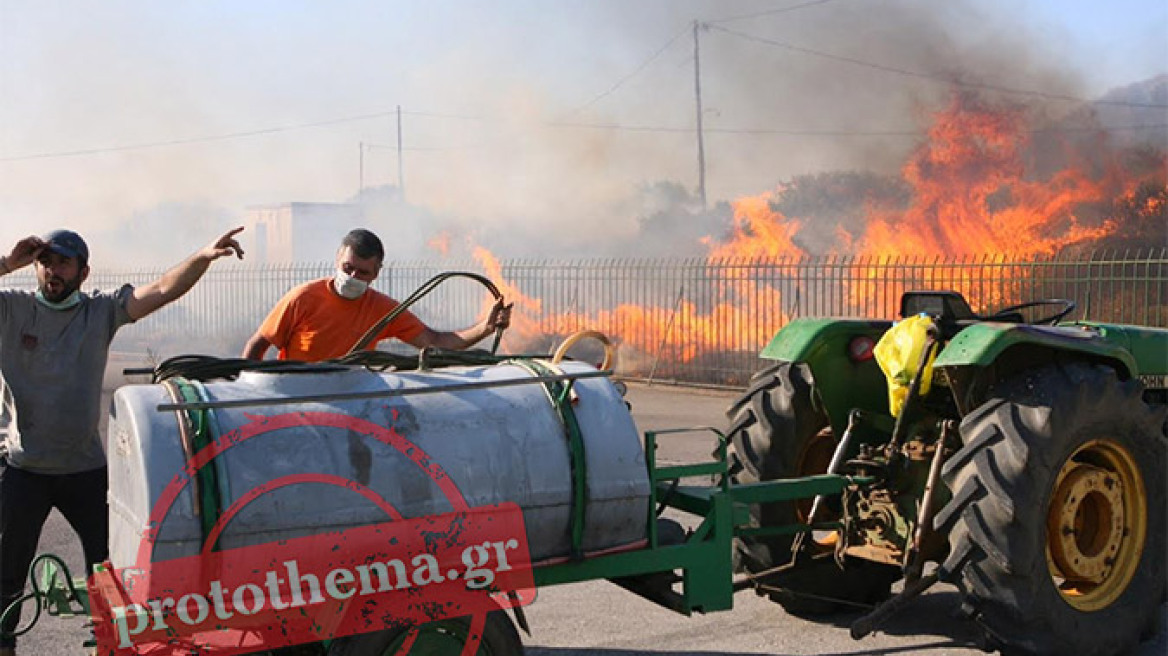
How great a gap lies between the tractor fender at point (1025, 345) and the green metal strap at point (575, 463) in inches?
66.7

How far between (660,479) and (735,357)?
13.7 metres

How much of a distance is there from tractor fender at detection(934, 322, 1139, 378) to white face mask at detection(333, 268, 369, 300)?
2.58 metres

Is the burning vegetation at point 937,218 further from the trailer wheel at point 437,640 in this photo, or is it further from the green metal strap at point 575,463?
the trailer wheel at point 437,640

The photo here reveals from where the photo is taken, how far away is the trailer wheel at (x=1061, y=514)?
510 cm

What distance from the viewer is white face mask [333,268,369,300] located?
595 cm

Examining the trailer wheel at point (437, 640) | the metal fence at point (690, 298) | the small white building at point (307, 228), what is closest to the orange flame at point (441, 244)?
the metal fence at point (690, 298)

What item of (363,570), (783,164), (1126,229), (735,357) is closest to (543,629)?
(363,570)

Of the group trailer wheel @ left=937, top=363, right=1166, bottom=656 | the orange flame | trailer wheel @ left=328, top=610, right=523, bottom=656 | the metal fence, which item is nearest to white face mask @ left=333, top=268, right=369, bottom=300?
trailer wheel @ left=328, top=610, right=523, bottom=656

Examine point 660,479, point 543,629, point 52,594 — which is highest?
point 660,479

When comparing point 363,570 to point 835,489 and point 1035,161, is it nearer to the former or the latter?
point 835,489

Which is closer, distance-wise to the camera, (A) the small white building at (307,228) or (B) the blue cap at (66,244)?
(B) the blue cap at (66,244)

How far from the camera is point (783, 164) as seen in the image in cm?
3600

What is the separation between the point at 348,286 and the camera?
5953 millimetres

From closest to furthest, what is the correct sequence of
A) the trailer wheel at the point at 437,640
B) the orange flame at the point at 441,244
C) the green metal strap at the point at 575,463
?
the trailer wheel at the point at 437,640 → the green metal strap at the point at 575,463 → the orange flame at the point at 441,244
